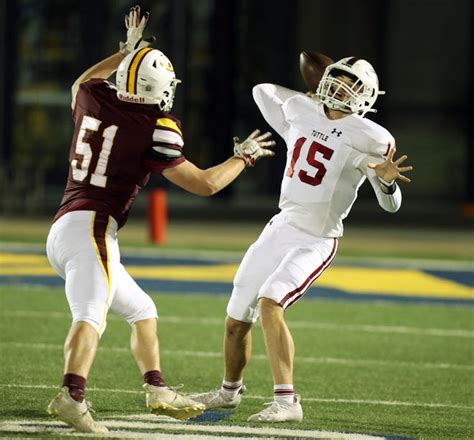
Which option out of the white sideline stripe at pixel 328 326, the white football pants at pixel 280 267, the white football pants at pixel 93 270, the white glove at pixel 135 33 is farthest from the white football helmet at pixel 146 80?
the white sideline stripe at pixel 328 326

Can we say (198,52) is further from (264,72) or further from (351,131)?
(351,131)

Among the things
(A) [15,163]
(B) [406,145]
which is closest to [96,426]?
(A) [15,163]

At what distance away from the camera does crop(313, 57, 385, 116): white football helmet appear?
642 cm

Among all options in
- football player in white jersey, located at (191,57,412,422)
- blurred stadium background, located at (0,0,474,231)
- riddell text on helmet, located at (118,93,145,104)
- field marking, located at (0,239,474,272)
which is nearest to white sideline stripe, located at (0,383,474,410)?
football player in white jersey, located at (191,57,412,422)

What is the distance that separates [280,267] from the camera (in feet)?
21.0

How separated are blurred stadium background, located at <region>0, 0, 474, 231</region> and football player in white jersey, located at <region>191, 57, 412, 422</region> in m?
15.2

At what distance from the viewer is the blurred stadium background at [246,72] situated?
23297 mm

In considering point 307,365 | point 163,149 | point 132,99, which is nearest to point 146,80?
point 132,99

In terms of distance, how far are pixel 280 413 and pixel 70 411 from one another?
1.10 meters

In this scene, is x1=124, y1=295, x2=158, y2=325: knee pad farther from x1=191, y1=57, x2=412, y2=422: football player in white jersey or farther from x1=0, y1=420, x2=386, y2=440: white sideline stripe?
x1=191, y1=57, x2=412, y2=422: football player in white jersey

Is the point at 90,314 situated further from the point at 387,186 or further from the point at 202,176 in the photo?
the point at 387,186

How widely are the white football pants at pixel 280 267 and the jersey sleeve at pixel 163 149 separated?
0.83 meters

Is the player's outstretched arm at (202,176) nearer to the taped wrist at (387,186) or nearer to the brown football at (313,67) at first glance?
the taped wrist at (387,186)

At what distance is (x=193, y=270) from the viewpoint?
42.5ft
